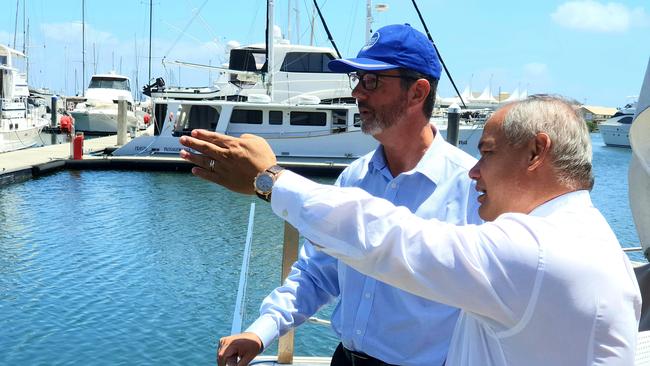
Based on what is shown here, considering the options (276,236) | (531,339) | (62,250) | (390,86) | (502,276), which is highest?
(390,86)

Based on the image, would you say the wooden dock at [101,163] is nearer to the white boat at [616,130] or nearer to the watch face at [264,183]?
the watch face at [264,183]

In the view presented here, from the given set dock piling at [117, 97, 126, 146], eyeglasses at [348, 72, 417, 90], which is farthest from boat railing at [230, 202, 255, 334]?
dock piling at [117, 97, 126, 146]

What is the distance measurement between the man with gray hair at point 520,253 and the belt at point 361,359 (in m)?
0.77

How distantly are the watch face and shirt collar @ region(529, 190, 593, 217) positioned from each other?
0.49 metres

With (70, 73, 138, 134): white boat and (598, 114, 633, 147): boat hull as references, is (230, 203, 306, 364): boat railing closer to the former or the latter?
(70, 73, 138, 134): white boat

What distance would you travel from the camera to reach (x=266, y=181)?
4.32 feet

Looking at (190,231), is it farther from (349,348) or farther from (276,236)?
(349,348)

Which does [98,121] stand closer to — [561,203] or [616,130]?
[561,203]

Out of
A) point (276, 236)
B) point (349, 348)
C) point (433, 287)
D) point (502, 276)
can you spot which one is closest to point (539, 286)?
point (502, 276)

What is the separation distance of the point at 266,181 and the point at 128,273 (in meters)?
8.83

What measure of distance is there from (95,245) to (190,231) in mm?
2100

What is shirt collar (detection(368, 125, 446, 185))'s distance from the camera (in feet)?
6.90

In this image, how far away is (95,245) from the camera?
11.3 m

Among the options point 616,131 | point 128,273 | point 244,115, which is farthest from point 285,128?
point 616,131
